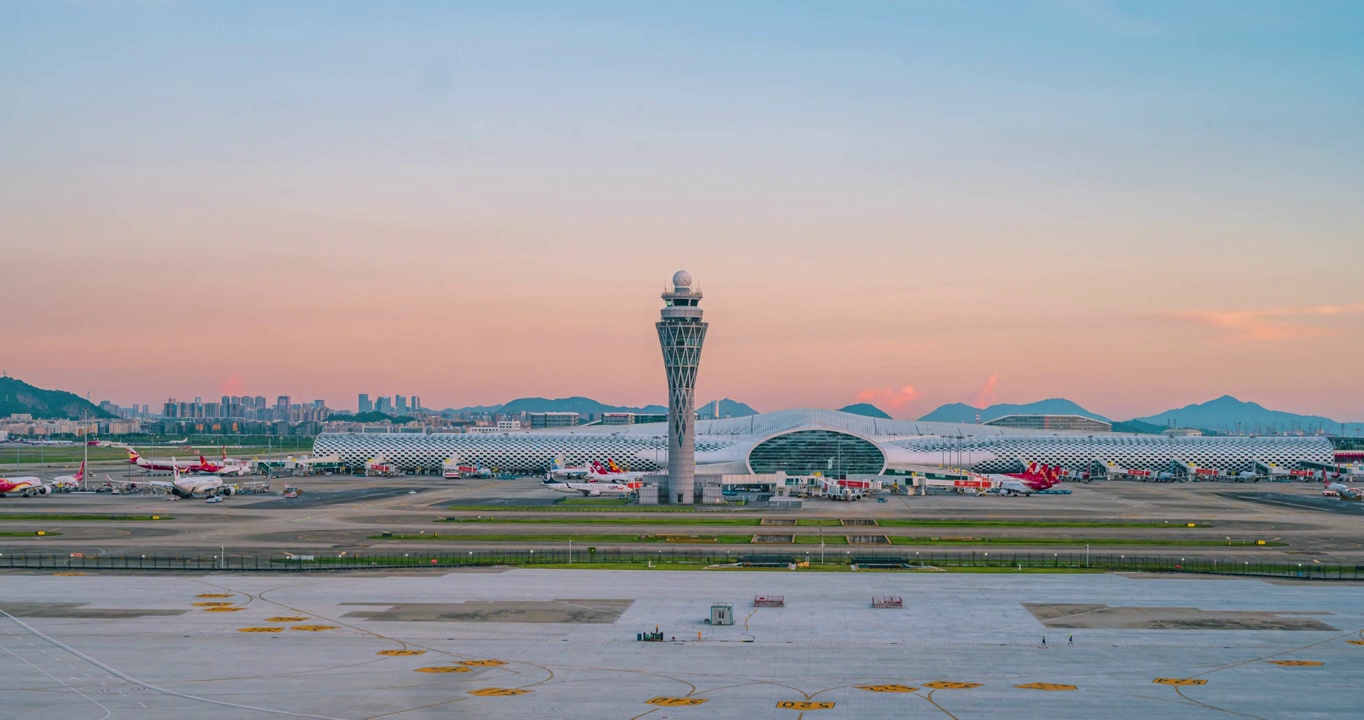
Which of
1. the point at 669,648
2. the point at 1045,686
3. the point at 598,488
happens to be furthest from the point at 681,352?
the point at 1045,686

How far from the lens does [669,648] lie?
5738 cm

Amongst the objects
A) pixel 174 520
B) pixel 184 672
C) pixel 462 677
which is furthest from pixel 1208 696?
pixel 174 520

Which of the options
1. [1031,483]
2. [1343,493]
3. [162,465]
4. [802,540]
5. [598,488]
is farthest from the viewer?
[162,465]

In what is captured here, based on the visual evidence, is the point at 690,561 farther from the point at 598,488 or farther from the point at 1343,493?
the point at 1343,493

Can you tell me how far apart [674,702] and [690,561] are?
141 ft

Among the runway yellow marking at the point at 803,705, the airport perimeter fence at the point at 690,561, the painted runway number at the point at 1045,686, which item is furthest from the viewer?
the airport perimeter fence at the point at 690,561

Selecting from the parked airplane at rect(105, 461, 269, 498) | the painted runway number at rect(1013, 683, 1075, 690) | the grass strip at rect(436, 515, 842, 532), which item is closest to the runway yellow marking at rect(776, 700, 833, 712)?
the painted runway number at rect(1013, 683, 1075, 690)

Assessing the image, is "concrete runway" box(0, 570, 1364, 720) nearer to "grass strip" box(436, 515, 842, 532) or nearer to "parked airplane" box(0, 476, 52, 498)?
"grass strip" box(436, 515, 842, 532)

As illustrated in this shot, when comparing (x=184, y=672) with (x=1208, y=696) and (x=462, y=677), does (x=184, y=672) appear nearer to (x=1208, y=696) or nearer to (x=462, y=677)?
(x=462, y=677)

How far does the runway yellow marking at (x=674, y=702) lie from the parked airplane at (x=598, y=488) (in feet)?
386

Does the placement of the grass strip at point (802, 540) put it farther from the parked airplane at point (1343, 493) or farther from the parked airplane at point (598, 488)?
the parked airplane at point (1343, 493)

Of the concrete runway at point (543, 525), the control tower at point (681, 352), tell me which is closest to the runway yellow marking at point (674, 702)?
the concrete runway at point (543, 525)

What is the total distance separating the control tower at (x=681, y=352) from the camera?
506 ft

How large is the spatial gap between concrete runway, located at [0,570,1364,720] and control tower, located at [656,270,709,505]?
242 feet
